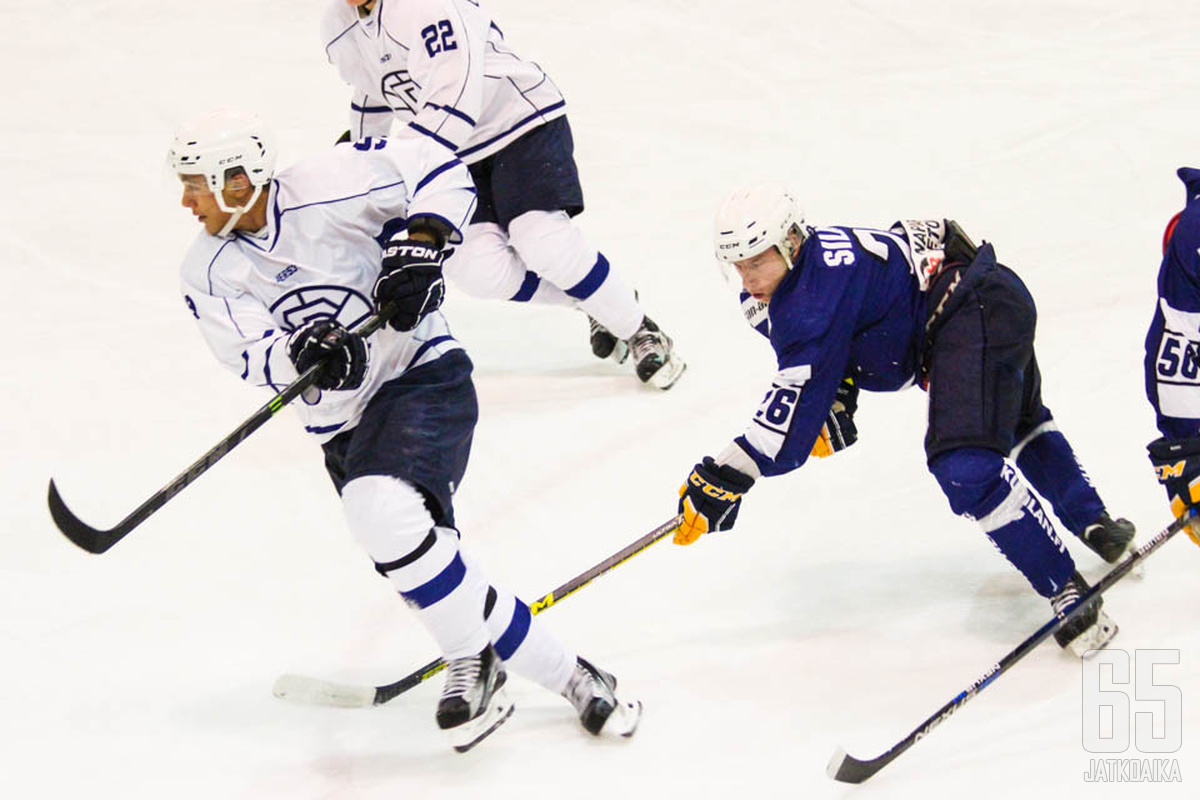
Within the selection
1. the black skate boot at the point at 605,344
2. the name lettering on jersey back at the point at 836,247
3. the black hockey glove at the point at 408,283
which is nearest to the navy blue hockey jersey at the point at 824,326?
the name lettering on jersey back at the point at 836,247

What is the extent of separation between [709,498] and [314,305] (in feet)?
2.75

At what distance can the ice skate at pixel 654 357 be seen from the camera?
415 cm

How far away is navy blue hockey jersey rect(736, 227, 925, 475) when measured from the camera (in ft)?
9.30

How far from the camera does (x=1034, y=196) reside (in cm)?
519

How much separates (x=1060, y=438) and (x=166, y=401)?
2457 mm

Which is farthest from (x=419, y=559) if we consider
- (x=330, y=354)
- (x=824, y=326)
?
(x=824, y=326)

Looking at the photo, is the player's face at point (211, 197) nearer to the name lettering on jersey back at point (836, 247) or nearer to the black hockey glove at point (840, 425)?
the name lettering on jersey back at point (836, 247)

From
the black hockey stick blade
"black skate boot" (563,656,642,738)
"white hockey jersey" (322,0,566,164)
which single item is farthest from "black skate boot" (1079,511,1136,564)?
the black hockey stick blade

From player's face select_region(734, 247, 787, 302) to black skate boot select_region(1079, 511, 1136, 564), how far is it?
867mm

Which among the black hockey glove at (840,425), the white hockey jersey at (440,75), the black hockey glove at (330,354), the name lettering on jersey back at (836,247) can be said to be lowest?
the black hockey glove at (840,425)

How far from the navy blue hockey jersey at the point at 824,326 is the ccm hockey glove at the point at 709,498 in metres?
0.06

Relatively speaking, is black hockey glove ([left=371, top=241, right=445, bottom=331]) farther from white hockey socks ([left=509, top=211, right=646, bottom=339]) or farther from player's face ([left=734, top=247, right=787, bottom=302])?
white hockey socks ([left=509, top=211, right=646, bottom=339])

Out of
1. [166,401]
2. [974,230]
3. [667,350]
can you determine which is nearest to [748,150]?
[974,230]

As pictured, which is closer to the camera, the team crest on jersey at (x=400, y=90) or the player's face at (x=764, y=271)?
the player's face at (x=764, y=271)
